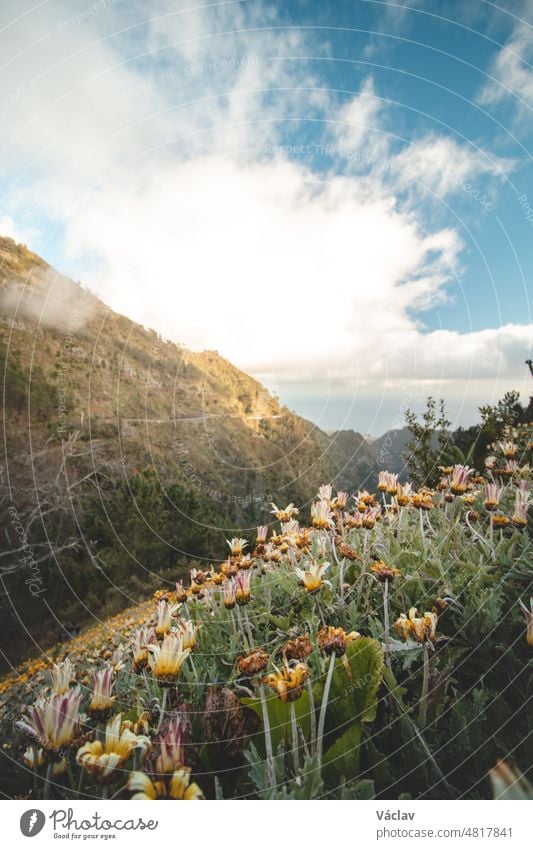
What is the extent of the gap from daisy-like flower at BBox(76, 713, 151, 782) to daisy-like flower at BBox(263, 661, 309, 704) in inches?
12.3

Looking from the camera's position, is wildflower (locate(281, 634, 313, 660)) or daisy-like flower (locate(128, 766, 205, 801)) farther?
wildflower (locate(281, 634, 313, 660))

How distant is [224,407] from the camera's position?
835 centimetres

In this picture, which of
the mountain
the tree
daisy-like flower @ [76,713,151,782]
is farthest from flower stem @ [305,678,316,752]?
the mountain

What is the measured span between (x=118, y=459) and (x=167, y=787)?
41.6 ft

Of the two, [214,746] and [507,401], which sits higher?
[507,401]

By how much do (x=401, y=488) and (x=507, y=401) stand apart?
196cm

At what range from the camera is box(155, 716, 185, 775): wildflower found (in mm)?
861

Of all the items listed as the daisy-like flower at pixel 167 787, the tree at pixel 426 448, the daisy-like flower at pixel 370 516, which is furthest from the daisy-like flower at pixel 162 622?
the tree at pixel 426 448

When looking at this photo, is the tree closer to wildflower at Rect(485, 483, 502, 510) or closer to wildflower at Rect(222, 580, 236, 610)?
wildflower at Rect(485, 483, 502, 510)

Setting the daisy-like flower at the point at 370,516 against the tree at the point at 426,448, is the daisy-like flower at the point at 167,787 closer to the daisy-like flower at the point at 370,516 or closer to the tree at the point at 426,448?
the daisy-like flower at the point at 370,516

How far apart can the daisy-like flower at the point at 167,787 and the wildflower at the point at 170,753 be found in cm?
2

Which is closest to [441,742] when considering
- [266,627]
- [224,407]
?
[266,627]

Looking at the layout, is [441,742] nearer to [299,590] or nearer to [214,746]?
[214,746]

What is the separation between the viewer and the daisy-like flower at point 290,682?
890mm
